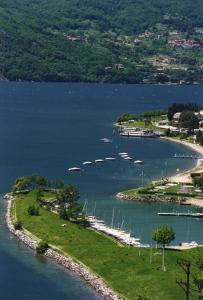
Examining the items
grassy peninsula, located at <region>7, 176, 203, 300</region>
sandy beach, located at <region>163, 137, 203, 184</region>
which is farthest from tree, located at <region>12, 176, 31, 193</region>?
sandy beach, located at <region>163, 137, 203, 184</region>

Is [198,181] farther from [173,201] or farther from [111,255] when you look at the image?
[111,255]

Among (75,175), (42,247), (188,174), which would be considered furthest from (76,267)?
(75,175)

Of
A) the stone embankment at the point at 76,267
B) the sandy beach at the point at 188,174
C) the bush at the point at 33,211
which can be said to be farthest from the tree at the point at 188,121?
the stone embankment at the point at 76,267

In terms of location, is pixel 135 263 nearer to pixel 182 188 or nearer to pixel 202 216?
pixel 202 216

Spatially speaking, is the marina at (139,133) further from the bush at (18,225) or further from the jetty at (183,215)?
the bush at (18,225)

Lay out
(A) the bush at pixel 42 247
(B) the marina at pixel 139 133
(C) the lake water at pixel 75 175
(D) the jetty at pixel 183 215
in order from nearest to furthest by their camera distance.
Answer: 1. (C) the lake water at pixel 75 175
2. (A) the bush at pixel 42 247
3. (D) the jetty at pixel 183 215
4. (B) the marina at pixel 139 133

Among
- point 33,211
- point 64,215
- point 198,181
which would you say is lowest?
point 198,181

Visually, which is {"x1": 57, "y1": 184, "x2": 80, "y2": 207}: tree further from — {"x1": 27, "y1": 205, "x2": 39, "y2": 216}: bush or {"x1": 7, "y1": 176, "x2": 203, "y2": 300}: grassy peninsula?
{"x1": 27, "y1": 205, "x2": 39, "y2": 216}: bush
